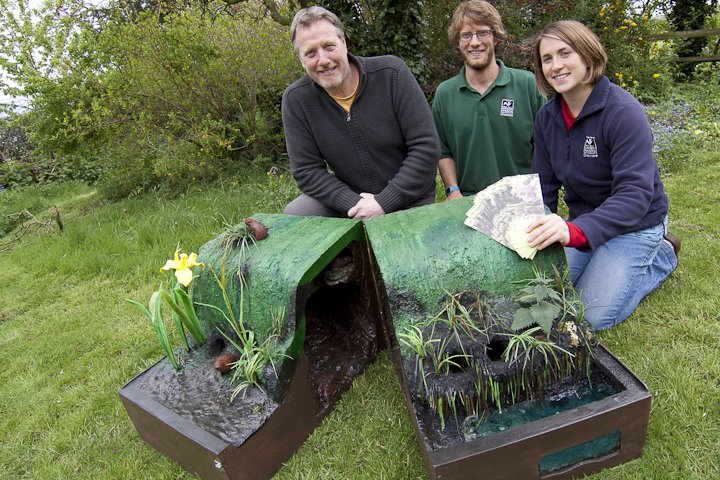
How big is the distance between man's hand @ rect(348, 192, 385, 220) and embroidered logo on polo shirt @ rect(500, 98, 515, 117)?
1.09 m

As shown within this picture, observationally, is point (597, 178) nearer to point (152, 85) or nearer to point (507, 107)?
point (507, 107)

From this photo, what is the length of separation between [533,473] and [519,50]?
648cm

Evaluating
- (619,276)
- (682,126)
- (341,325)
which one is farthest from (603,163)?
(682,126)

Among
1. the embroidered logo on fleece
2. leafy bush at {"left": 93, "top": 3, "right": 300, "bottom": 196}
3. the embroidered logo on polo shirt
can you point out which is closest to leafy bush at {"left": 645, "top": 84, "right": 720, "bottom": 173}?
the embroidered logo on polo shirt

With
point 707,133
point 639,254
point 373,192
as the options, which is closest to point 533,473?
point 639,254

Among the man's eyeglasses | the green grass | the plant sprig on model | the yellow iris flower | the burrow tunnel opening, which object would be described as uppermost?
the man's eyeglasses

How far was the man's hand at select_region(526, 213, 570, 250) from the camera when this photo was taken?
1.82 m

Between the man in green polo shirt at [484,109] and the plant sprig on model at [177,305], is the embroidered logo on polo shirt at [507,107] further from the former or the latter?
the plant sprig on model at [177,305]

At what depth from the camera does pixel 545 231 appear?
182 centimetres

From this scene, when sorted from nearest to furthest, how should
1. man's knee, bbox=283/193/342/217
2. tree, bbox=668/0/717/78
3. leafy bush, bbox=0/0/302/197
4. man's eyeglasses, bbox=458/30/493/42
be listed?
man's eyeglasses, bbox=458/30/493/42
man's knee, bbox=283/193/342/217
leafy bush, bbox=0/0/302/197
tree, bbox=668/0/717/78

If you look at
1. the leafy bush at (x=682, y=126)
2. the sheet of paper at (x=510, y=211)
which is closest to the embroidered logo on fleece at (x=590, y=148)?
the sheet of paper at (x=510, y=211)

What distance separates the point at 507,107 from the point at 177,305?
2.33 meters

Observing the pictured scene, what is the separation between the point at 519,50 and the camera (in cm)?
683

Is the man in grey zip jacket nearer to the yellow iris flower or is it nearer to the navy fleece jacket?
the navy fleece jacket
